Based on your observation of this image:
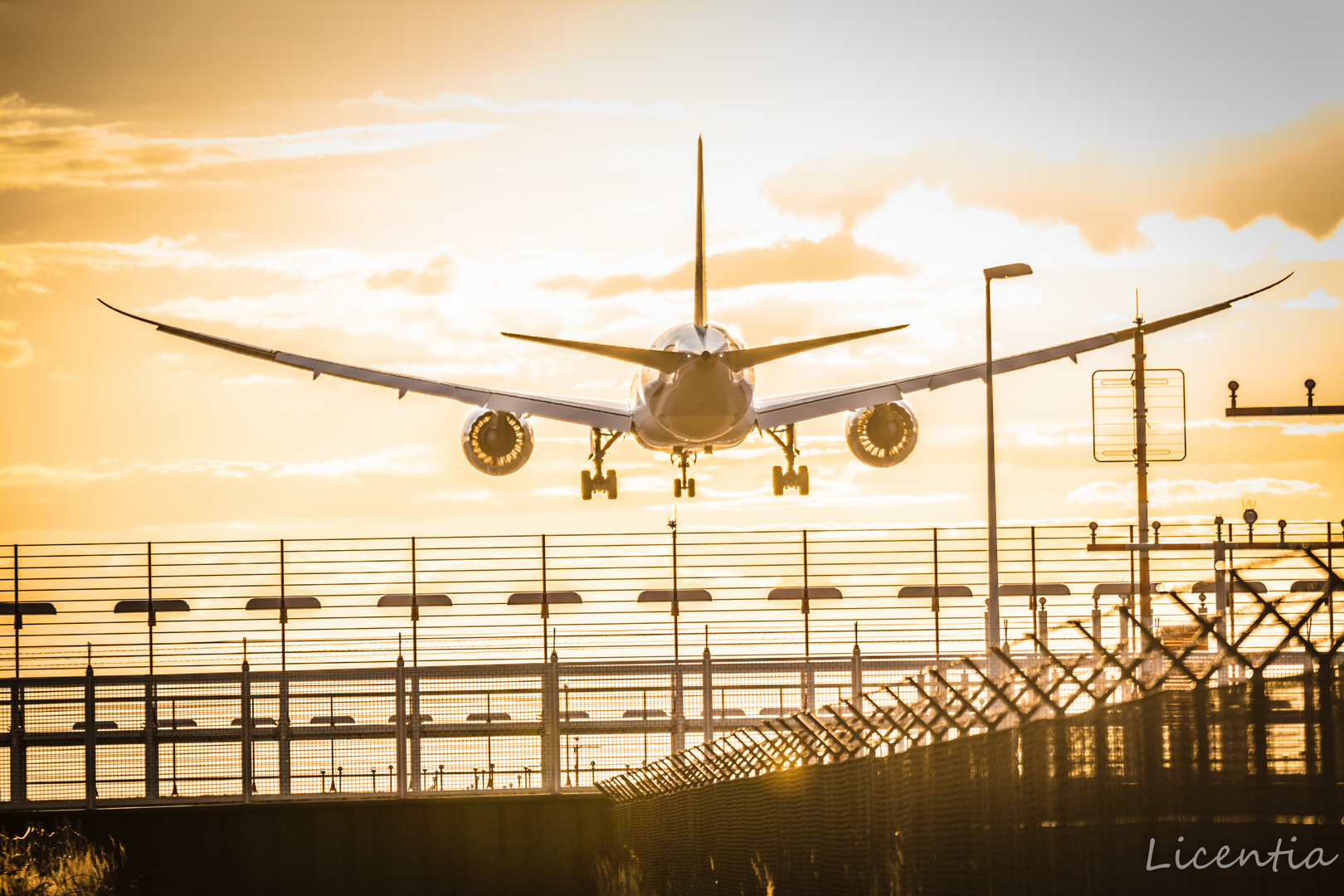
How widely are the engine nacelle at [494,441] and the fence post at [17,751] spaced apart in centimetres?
1392

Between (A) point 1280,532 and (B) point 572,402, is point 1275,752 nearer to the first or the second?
(A) point 1280,532

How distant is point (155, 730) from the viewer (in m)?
36.3

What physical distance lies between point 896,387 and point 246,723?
2064cm

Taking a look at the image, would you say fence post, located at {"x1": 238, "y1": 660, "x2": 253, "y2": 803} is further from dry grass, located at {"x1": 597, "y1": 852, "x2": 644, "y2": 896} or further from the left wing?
the left wing

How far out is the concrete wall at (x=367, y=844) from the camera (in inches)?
1346

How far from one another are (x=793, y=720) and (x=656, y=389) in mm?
22506

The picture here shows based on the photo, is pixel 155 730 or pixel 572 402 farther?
pixel 572 402

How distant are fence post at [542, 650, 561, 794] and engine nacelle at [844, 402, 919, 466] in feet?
43.6

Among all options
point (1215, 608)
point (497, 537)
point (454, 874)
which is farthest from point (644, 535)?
point (1215, 608)

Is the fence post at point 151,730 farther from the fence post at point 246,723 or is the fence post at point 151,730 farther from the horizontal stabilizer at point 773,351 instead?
the horizontal stabilizer at point 773,351

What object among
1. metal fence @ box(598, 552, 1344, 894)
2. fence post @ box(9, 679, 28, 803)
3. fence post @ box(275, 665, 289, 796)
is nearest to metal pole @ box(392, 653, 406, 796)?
fence post @ box(275, 665, 289, 796)

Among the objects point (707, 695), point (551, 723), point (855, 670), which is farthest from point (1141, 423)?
point (551, 723)

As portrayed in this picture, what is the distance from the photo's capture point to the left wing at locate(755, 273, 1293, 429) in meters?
46.2

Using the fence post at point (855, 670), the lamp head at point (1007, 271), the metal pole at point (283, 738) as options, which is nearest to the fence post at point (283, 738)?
the metal pole at point (283, 738)
